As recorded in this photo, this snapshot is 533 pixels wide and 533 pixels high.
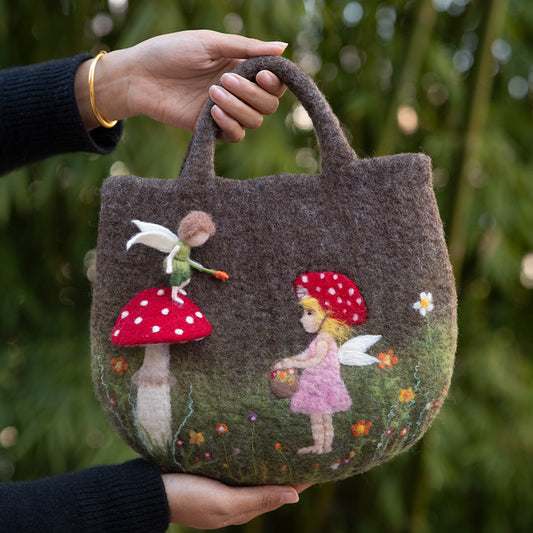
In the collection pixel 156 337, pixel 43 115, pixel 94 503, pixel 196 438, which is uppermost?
pixel 43 115

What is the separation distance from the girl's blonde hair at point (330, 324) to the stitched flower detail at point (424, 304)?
7 centimetres

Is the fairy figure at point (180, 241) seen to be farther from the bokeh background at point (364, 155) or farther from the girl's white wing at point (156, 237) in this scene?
the bokeh background at point (364, 155)

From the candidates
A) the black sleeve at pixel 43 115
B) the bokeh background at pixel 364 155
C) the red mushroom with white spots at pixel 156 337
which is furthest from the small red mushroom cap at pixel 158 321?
the bokeh background at pixel 364 155

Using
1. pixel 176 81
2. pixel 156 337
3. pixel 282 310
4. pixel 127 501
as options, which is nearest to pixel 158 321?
pixel 156 337

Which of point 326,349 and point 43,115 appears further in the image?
point 43,115

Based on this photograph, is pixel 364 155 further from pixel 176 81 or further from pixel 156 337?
pixel 156 337

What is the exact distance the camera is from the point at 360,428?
1.71 ft

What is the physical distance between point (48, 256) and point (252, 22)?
0.75m

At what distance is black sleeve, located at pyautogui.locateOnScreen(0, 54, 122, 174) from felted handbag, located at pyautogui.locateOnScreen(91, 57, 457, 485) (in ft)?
0.68

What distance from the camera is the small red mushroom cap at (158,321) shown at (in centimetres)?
49

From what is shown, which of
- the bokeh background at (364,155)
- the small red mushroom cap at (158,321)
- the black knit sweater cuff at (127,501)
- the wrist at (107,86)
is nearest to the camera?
the small red mushroom cap at (158,321)

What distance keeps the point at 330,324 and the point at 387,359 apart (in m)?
0.06

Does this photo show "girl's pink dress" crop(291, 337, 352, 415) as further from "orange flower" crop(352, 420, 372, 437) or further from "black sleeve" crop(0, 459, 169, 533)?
"black sleeve" crop(0, 459, 169, 533)

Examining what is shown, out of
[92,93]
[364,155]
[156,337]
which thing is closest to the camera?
[156,337]
